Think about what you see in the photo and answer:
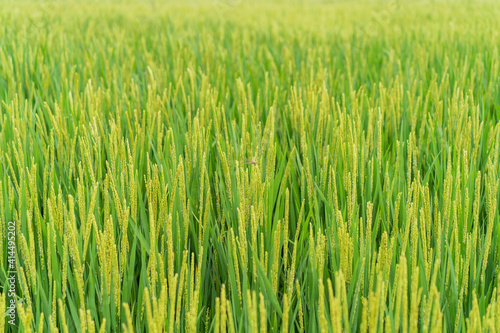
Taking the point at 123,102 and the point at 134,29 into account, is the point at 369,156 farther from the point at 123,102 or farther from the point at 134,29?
the point at 134,29

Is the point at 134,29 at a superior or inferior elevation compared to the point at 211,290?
superior

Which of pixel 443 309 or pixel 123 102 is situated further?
pixel 123 102

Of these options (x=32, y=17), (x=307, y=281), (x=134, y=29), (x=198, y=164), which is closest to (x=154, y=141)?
(x=198, y=164)

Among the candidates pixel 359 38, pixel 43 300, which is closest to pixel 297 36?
pixel 359 38

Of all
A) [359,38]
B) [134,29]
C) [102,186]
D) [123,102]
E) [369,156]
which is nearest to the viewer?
[102,186]

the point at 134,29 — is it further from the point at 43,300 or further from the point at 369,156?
the point at 43,300

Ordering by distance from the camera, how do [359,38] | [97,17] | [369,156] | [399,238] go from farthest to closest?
[97,17] → [359,38] → [369,156] → [399,238]

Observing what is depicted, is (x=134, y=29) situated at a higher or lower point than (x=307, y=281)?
higher

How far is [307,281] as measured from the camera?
0.95m

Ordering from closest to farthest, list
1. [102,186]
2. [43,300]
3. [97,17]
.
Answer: [43,300] < [102,186] < [97,17]

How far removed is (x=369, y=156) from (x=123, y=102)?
34.1 inches

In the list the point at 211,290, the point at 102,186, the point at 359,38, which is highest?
the point at 359,38

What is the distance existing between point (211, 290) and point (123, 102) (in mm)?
955

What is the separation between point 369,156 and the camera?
55.8 inches
